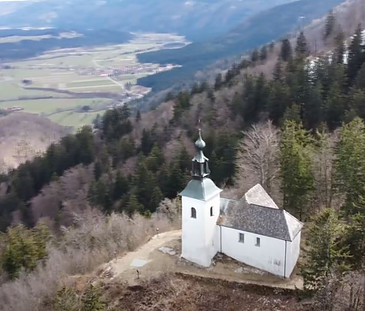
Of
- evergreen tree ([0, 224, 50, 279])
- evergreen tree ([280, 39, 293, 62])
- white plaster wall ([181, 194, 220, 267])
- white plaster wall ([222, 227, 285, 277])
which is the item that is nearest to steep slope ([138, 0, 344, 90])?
evergreen tree ([280, 39, 293, 62])

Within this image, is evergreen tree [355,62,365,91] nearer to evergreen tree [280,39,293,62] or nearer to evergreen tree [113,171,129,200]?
evergreen tree [280,39,293,62]

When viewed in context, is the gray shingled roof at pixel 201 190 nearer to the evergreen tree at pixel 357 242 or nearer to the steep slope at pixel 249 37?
the evergreen tree at pixel 357 242

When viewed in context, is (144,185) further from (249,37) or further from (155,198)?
(249,37)

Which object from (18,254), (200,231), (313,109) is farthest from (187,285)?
(313,109)

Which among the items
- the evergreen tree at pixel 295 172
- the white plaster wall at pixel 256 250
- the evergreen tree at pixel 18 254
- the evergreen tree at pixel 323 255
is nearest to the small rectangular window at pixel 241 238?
the white plaster wall at pixel 256 250

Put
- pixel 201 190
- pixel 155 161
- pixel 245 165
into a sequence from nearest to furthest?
pixel 201 190, pixel 245 165, pixel 155 161
